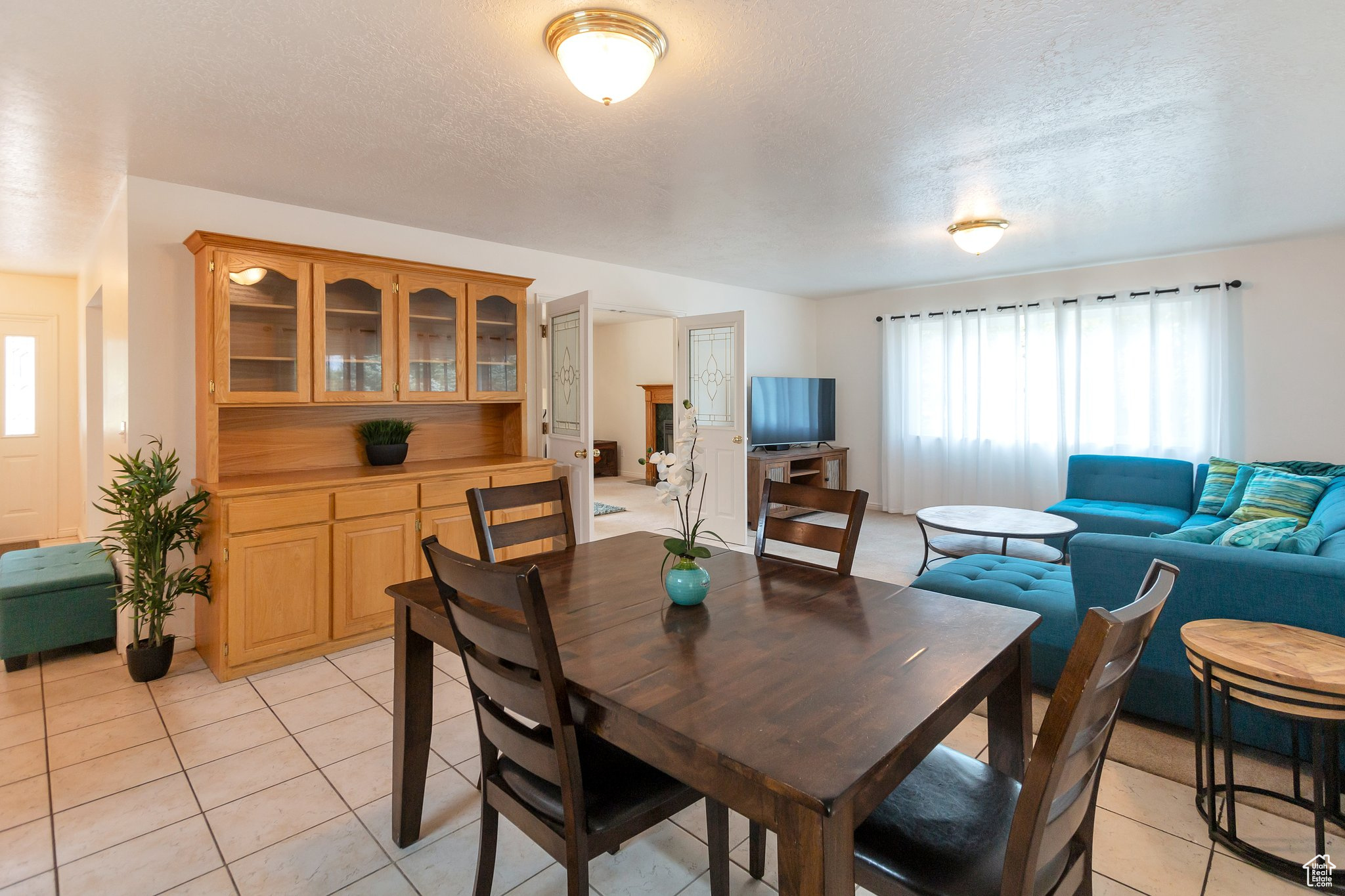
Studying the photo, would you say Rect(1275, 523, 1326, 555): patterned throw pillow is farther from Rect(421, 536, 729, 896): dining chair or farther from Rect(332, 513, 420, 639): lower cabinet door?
Rect(332, 513, 420, 639): lower cabinet door

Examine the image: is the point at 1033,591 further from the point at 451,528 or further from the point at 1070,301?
the point at 1070,301

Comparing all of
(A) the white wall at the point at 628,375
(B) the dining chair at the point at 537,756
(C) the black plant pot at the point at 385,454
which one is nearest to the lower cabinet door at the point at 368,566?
(C) the black plant pot at the point at 385,454

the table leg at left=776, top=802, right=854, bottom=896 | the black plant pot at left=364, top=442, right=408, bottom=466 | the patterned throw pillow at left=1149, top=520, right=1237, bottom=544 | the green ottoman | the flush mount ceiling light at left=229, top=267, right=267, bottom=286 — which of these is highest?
the flush mount ceiling light at left=229, top=267, right=267, bottom=286

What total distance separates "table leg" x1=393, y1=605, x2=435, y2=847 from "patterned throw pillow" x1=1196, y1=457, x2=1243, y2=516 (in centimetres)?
520

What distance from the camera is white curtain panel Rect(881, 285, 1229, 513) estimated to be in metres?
5.20

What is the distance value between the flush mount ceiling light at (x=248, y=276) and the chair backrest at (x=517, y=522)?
201 centimetres

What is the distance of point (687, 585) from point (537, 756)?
541mm

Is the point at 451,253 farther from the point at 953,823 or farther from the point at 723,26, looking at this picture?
the point at 953,823

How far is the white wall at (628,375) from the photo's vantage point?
32.3ft

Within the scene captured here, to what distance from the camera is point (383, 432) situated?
3.84 m

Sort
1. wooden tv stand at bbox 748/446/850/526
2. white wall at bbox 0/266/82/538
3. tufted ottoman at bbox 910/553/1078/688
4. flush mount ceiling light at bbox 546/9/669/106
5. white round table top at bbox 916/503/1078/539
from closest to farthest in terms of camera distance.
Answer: flush mount ceiling light at bbox 546/9/669/106 < tufted ottoman at bbox 910/553/1078/688 < white round table top at bbox 916/503/1078/539 < white wall at bbox 0/266/82/538 < wooden tv stand at bbox 748/446/850/526

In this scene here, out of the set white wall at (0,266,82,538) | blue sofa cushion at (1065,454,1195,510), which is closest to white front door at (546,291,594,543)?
blue sofa cushion at (1065,454,1195,510)

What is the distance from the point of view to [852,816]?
0.90 meters

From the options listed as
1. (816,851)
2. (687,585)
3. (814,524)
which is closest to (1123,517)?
(814,524)
